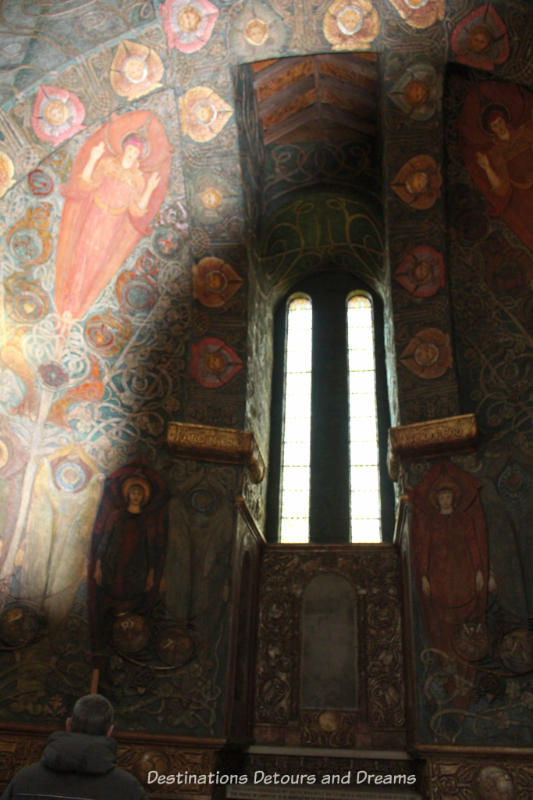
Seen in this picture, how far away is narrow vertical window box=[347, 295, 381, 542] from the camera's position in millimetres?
10289

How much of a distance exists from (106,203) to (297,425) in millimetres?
4438

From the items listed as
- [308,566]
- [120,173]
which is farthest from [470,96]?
[308,566]

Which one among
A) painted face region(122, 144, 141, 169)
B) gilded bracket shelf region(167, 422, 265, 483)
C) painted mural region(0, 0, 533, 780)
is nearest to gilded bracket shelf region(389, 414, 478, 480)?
painted mural region(0, 0, 533, 780)

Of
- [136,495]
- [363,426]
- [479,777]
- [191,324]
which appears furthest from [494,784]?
[191,324]

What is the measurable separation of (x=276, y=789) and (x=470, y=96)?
8.97 metres

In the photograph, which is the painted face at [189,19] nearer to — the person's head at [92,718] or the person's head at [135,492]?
the person's head at [135,492]

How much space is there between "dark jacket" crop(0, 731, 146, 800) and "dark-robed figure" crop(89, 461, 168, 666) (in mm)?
5311

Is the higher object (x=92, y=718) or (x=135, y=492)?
(x=135, y=492)

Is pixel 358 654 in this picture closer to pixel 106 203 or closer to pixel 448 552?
pixel 448 552

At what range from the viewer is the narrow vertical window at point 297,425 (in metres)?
10.5

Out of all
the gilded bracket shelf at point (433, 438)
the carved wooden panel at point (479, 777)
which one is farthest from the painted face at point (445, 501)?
the carved wooden panel at point (479, 777)

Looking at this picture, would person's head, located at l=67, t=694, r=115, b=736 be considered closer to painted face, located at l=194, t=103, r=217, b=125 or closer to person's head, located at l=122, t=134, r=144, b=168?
person's head, located at l=122, t=134, r=144, b=168

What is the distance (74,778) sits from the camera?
275cm

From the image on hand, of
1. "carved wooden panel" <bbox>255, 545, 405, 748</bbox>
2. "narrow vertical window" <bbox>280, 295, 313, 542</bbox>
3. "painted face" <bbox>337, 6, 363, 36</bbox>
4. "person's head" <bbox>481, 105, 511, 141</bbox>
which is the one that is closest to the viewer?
"carved wooden panel" <bbox>255, 545, 405, 748</bbox>
